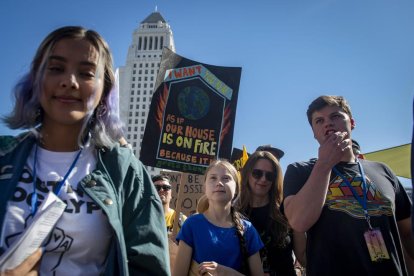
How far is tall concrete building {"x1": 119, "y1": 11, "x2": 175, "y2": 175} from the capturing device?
67500 mm

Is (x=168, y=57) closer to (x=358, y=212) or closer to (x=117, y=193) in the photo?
(x=358, y=212)

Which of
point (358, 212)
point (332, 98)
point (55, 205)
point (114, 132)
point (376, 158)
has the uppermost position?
point (376, 158)

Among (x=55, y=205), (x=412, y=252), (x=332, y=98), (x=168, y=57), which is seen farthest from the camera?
(x=168, y=57)

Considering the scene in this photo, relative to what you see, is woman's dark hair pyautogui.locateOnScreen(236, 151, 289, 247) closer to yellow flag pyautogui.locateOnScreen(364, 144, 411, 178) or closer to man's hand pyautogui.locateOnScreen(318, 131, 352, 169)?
man's hand pyautogui.locateOnScreen(318, 131, 352, 169)

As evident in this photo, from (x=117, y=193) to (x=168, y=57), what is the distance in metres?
4.59

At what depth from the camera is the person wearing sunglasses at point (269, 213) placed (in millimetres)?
2931

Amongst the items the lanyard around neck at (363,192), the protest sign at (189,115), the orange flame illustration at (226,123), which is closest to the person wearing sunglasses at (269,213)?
the lanyard around neck at (363,192)

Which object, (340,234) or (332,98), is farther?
(332,98)

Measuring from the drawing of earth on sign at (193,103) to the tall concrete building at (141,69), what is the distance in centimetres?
6168

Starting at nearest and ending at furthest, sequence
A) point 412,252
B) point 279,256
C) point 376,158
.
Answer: point 412,252
point 279,256
point 376,158

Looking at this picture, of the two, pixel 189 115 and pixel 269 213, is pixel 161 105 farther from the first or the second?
pixel 269 213

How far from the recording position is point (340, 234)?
7.47 feet

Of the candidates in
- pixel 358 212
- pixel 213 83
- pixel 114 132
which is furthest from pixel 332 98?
pixel 213 83

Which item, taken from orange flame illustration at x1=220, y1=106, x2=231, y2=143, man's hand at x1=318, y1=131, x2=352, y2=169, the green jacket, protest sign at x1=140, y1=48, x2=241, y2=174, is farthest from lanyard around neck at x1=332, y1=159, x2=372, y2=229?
orange flame illustration at x1=220, y1=106, x2=231, y2=143
